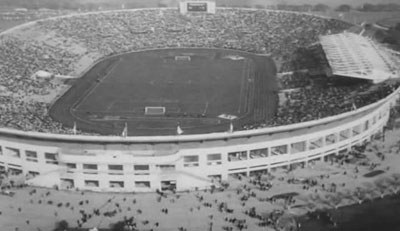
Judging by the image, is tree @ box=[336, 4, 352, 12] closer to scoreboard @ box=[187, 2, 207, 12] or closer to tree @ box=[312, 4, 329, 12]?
tree @ box=[312, 4, 329, 12]

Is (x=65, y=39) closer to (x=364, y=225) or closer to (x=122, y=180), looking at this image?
(x=122, y=180)

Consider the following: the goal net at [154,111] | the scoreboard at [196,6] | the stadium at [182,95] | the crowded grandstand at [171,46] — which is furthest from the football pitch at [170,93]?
the scoreboard at [196,6]

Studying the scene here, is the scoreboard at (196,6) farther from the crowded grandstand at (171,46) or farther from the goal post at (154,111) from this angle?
the goal post at (154,111)

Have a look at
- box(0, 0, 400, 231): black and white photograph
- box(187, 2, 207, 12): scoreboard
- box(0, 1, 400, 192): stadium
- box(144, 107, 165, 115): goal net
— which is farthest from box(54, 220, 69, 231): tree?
box(187, 2, 207, 12): scoreboard

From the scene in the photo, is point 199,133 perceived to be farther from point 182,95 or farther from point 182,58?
point 182,58

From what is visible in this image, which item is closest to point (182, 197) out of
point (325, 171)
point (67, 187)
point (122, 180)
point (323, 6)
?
point (122, 180)
